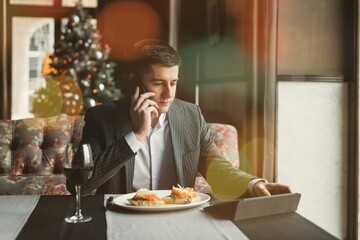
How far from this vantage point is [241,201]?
121cm

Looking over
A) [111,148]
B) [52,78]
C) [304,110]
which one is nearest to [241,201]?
[111,148]

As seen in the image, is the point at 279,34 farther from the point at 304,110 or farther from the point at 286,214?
the point at 286,214

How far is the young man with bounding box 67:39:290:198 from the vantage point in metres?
1.88

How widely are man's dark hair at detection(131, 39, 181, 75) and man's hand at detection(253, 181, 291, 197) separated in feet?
2.22

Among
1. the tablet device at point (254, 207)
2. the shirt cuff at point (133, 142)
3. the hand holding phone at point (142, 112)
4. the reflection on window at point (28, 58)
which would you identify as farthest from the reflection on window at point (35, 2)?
the tablet device at point (254, 207)

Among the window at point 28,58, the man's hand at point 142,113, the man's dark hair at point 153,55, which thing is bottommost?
the man's hand at point 142,113

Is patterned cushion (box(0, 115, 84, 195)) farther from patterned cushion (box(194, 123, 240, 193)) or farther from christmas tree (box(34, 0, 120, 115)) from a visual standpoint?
christmas tree (box(34, 0, 120, 115))

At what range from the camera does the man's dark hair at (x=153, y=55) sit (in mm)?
1946

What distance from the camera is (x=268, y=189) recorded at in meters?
1.49

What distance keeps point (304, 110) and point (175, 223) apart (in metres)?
2.11

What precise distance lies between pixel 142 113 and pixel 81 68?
13.9 feet

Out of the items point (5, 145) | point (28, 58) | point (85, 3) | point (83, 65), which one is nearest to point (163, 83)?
point (5, 145)

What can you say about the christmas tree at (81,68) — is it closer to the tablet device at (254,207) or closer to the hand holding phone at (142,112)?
the hand holding phone at (142,112)

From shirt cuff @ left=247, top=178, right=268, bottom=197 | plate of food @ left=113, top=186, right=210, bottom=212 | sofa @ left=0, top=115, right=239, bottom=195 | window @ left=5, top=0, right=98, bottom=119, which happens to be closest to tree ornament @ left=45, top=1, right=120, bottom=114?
window @ left=5, top=0, right=98, bottom=119
